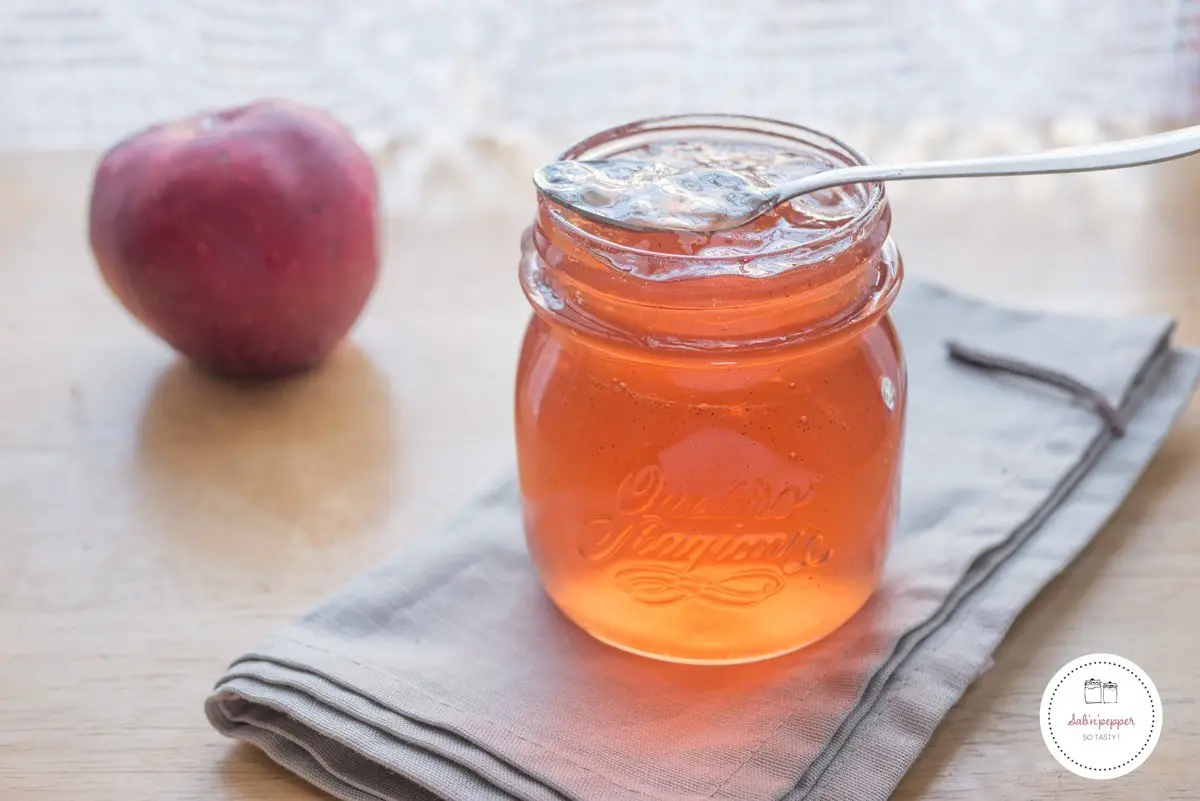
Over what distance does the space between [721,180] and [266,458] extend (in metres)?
0.39

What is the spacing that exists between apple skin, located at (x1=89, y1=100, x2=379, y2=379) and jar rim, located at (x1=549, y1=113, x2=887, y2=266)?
0.87 ft

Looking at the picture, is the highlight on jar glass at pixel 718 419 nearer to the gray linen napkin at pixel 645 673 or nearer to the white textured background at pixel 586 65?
the gray linen napkin at pixel 645 673

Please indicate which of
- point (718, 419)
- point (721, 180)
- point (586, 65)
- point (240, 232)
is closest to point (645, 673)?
point (718, 419)

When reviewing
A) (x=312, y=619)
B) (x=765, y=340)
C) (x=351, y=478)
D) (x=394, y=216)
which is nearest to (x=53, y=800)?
(x=312, y=619)

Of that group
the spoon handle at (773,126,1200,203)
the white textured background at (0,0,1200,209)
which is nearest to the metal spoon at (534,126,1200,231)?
the spoon handle at (773,126,1200,203)

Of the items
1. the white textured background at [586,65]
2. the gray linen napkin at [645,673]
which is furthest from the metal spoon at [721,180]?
the white textured background at [586,65]

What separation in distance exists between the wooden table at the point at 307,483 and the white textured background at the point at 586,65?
0.10m

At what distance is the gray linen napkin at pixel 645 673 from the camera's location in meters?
0.66

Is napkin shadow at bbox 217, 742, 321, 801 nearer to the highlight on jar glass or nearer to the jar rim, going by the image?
the highlight on jar glass

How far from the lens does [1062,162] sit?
631mm

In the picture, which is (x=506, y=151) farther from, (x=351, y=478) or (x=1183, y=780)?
(x=1183, y=780)

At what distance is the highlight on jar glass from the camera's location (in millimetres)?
661

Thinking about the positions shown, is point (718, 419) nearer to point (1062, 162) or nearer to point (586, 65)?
point (1062, 162)

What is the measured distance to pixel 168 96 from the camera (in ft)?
4.32
